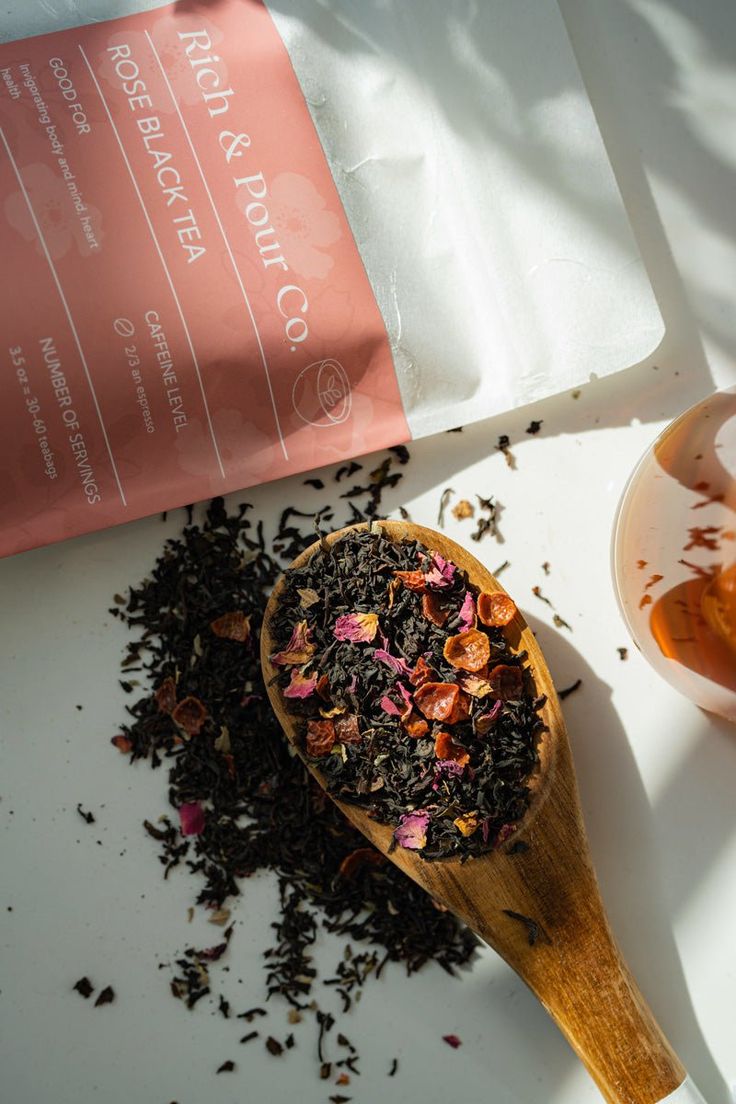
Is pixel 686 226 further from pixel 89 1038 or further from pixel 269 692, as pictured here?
pixel 89 1038

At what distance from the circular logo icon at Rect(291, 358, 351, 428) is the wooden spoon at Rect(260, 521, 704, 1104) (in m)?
0.20

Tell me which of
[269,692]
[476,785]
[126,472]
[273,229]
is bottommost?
[476,785]

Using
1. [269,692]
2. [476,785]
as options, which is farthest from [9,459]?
[476,785]

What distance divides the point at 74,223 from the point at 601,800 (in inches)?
34.7

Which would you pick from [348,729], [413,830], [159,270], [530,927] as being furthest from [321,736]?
[159,270]

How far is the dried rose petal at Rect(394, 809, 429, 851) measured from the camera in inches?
37.3

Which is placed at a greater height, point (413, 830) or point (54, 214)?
point (54, 214)

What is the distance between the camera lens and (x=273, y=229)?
3.30ft

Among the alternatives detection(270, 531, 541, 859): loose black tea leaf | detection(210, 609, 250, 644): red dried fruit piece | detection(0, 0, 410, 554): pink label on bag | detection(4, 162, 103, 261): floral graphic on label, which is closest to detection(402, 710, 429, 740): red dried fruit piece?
detection(270, 531, 541, 859): loose black tea leaf

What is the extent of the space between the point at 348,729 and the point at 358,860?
196mm

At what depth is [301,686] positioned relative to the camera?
37.8 inches

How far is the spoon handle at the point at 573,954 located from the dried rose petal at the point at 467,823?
61 millimetres

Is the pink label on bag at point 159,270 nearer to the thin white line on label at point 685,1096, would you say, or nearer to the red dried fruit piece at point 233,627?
the red dried fruit piece at point 233,627

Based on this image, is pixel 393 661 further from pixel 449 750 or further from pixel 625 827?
pixel 625 827
